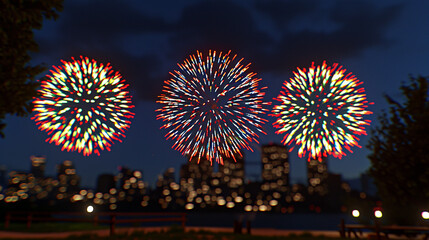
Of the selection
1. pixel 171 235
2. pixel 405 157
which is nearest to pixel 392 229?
pixel 405 157

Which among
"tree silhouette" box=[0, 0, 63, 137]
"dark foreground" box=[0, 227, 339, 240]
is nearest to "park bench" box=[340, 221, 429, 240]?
"dark foreground" box=[0, 227, 339, 240]

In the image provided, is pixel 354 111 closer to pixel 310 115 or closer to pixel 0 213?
pixel 310 115

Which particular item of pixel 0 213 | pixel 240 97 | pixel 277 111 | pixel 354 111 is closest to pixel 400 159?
pixel 354 111

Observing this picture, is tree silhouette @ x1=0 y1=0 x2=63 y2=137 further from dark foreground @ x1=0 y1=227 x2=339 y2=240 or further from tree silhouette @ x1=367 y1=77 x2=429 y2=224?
tree silhouette @ x1=367 y1=77 x2=429 y2=224

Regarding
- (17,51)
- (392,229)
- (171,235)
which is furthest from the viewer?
(392,229)

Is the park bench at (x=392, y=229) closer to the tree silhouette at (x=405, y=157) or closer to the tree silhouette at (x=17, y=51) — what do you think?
the tree silhouette at (x=405, y=157)

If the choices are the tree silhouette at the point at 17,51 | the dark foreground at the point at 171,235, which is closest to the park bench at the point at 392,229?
the dark foreground at the point at 171,235

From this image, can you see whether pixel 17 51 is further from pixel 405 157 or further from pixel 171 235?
pixel 405 157
